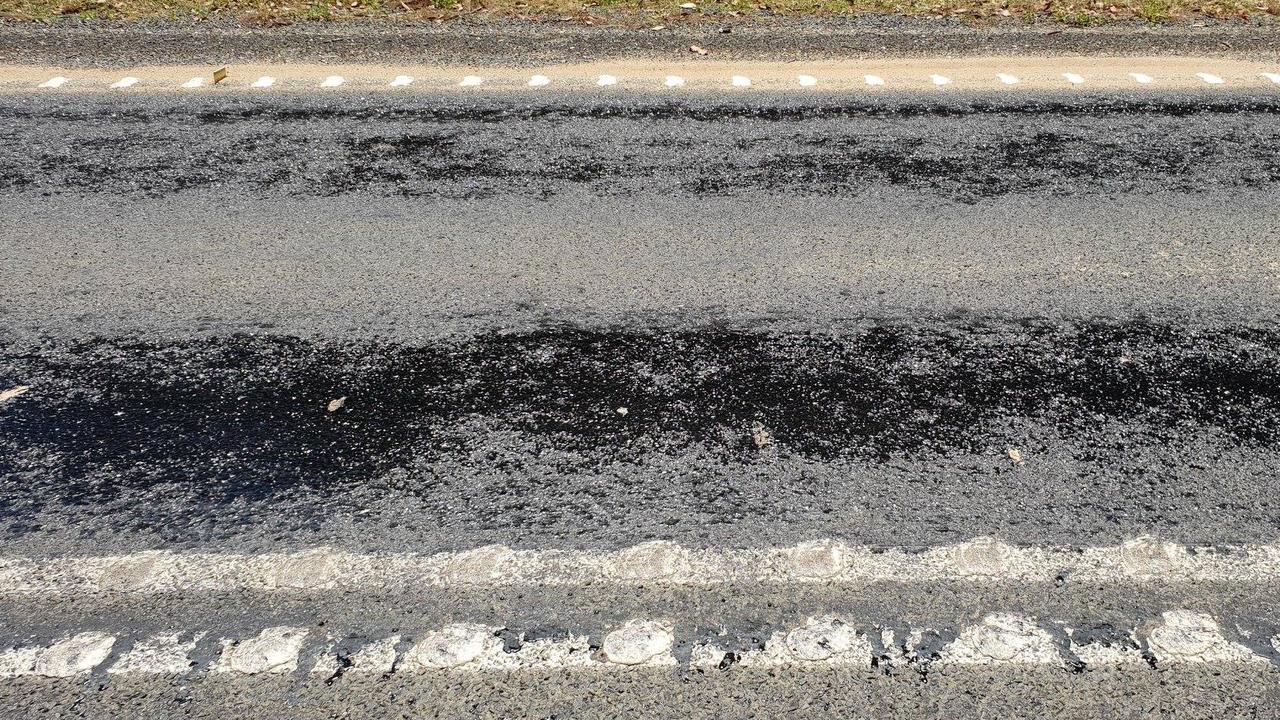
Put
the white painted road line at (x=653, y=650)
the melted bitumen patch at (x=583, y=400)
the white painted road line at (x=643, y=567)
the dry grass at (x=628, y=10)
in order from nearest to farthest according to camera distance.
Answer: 1. the white painted road line at (x=653, y=650)
2. the white painted road line at (x=643, y=567)
3. the melted bitumen patch at (x=583, y=400)
4. the dry grass at (x=628, y=10)

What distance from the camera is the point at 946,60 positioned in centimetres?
741

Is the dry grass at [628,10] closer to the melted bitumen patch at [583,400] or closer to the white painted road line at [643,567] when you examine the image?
the melted bitumen patch at [583,400]

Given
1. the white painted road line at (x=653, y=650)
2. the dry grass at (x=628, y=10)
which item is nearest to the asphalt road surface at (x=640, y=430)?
the white painted road line at (x=653, y=650)

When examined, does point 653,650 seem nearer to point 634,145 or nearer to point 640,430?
point 640,430

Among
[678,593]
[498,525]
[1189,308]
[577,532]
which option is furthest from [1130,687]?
[1189,308]

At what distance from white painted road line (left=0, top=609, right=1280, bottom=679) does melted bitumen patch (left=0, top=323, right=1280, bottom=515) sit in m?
0.59

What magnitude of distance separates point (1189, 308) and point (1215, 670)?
81.5 inches

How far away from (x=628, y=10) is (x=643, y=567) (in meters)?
7.02

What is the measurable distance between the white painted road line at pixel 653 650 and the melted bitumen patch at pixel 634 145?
310 centimetres

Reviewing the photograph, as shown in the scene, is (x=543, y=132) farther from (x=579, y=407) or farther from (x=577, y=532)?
(x=577, y=532)

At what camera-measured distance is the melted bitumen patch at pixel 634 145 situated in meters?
5.23

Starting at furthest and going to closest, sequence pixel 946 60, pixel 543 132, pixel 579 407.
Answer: pixel 946 60
pixel 543 132
pixel 579 407

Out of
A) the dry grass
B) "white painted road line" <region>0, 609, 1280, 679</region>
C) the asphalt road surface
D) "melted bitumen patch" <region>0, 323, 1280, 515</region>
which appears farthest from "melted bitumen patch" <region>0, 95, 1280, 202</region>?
"white painted road line" <region>0, 609, 1280, 679</region>

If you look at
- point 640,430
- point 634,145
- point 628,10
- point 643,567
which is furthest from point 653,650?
point 628,10
